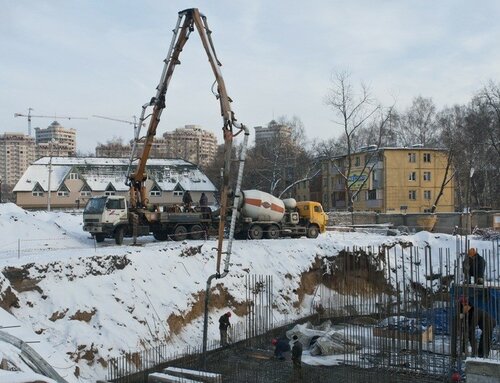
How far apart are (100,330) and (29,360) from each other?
388 cm

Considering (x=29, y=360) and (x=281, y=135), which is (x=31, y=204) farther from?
(x=29, y=360)

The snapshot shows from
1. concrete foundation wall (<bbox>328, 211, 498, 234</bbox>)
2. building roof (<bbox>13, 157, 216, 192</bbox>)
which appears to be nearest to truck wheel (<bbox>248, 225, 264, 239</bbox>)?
concrete foundation wall (<bbox>328, 211, 498, 234</bbox>)

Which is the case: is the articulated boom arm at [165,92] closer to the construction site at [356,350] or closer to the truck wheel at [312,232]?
the construction site at [356,350]

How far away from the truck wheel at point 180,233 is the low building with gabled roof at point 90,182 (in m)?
24.0

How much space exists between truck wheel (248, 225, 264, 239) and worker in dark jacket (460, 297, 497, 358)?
10671 millimetres

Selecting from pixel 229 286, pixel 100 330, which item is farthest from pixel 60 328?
pixel 229 286

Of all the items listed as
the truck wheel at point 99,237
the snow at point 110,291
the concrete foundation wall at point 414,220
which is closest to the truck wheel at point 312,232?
the snow at point 110,291

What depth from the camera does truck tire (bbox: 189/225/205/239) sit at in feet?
63.9

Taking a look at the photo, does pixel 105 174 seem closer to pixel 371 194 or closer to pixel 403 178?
pixel 371 194

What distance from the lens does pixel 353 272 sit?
62.8ft

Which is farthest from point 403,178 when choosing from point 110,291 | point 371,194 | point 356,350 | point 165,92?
point 110,291

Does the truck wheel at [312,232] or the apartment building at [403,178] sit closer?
the truck wheel at [312,232]

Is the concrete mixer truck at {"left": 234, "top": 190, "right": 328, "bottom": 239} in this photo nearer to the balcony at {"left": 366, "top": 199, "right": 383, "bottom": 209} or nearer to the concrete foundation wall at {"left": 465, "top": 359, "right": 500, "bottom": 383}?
the concrete foundation wall at {"left": 465, "top": 359, "right": 500, "bottom": 383}

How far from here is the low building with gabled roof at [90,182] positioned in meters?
43.1
